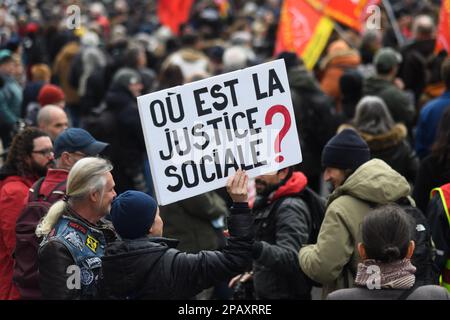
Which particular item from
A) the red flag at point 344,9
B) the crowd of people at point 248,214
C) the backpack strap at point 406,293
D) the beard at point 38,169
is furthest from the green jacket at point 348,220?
the red flag at point 344,9

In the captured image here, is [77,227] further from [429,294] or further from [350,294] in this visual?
[429,294]

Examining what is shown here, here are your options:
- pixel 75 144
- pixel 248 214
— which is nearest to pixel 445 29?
pixel 75 144

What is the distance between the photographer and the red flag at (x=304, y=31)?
11.5 m

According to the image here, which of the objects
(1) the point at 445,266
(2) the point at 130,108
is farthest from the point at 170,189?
(2) the point at 130,108

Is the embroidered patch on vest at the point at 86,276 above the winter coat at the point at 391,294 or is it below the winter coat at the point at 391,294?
above

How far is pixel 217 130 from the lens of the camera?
4.49 m

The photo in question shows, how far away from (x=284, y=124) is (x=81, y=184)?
Answer: 1.06 meters

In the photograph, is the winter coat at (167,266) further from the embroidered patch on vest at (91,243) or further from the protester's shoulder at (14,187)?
the protester's shoulder at (14,187)

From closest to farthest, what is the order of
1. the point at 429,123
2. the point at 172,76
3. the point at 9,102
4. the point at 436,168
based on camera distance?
the point at 436,168
the point at 429,123
the point at 172,76
the point at 9,102

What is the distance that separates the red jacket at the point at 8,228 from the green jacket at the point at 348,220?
5.86ft

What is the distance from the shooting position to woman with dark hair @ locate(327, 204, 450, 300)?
3693 millimetres

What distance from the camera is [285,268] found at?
513 cm
